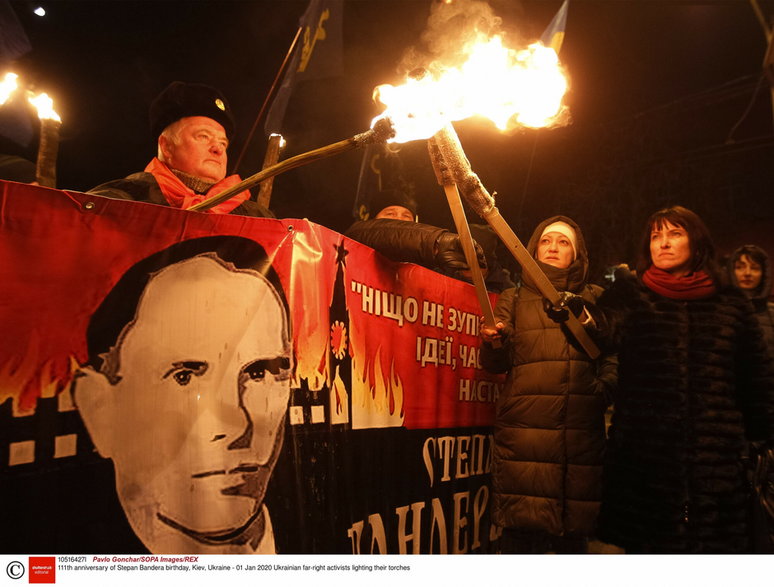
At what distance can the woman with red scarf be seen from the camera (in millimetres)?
2186

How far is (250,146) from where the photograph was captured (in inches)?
313

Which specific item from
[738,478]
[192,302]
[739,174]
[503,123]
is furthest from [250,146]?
[739,174]

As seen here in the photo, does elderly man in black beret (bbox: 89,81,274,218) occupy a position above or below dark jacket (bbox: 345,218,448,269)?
above

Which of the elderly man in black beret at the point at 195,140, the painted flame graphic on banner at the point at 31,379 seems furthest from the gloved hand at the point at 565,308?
the painted flame graphic on banner at the point at 31,379

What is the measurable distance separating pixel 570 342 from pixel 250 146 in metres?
6.82

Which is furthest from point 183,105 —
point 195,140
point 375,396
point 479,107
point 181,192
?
point 375,396

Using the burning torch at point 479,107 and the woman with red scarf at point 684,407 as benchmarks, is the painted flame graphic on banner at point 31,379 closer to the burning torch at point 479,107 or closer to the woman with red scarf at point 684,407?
the burning torch at point 479,107

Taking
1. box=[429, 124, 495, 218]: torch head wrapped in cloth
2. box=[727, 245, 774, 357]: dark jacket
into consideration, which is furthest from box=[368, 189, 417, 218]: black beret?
box=[727, 245, 774, 357]: dark jacket

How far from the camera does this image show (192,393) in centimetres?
167

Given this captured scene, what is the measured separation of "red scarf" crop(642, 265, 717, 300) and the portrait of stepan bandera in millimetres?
1866

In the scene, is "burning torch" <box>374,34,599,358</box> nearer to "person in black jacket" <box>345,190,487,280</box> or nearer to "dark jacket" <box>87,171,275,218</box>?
"person in black jacket" <box>345,190,487,280</box>
